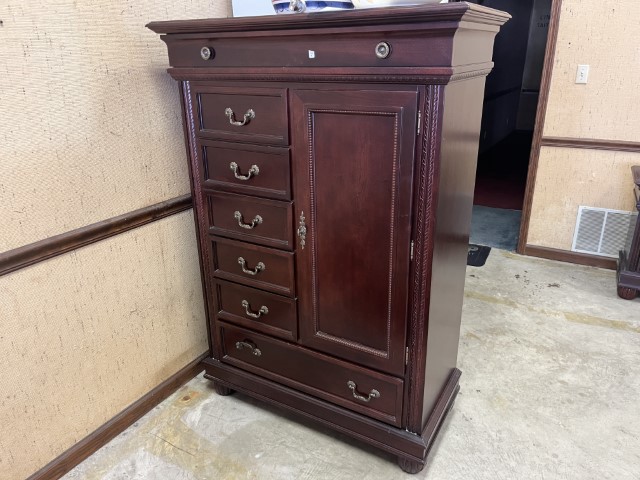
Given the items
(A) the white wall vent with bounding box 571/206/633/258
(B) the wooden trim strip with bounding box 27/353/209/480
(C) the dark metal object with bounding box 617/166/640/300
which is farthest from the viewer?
(A) the white wall vent with bounding box 571/206/633/258

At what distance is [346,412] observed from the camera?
1596 mm

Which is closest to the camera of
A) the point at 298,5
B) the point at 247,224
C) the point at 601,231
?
the point at 298,5

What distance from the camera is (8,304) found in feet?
4.33

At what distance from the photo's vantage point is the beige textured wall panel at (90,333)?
138 centimetres

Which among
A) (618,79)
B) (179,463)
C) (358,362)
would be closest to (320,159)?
Answer: (358,362)

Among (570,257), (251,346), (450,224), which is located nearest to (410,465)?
(251,346)

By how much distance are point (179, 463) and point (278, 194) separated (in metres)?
0.92

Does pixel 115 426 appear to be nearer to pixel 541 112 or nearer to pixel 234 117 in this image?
pixel 234 117

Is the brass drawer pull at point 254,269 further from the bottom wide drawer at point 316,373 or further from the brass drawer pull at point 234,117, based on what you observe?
the brass drawer pull at point 234,117

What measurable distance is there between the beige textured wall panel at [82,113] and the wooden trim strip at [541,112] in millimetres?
1984

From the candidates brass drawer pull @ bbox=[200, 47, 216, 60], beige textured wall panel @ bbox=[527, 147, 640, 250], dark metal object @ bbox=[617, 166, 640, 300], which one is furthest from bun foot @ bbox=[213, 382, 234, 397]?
beige textured wall panel @ bbox=[527, 147, 640, 250]

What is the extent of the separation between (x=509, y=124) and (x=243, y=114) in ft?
22.5

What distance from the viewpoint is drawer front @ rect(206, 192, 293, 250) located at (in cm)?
150

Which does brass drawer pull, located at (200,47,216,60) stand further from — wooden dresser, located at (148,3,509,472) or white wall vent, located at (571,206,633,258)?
white wall vent, located at (571,206,633,258)
